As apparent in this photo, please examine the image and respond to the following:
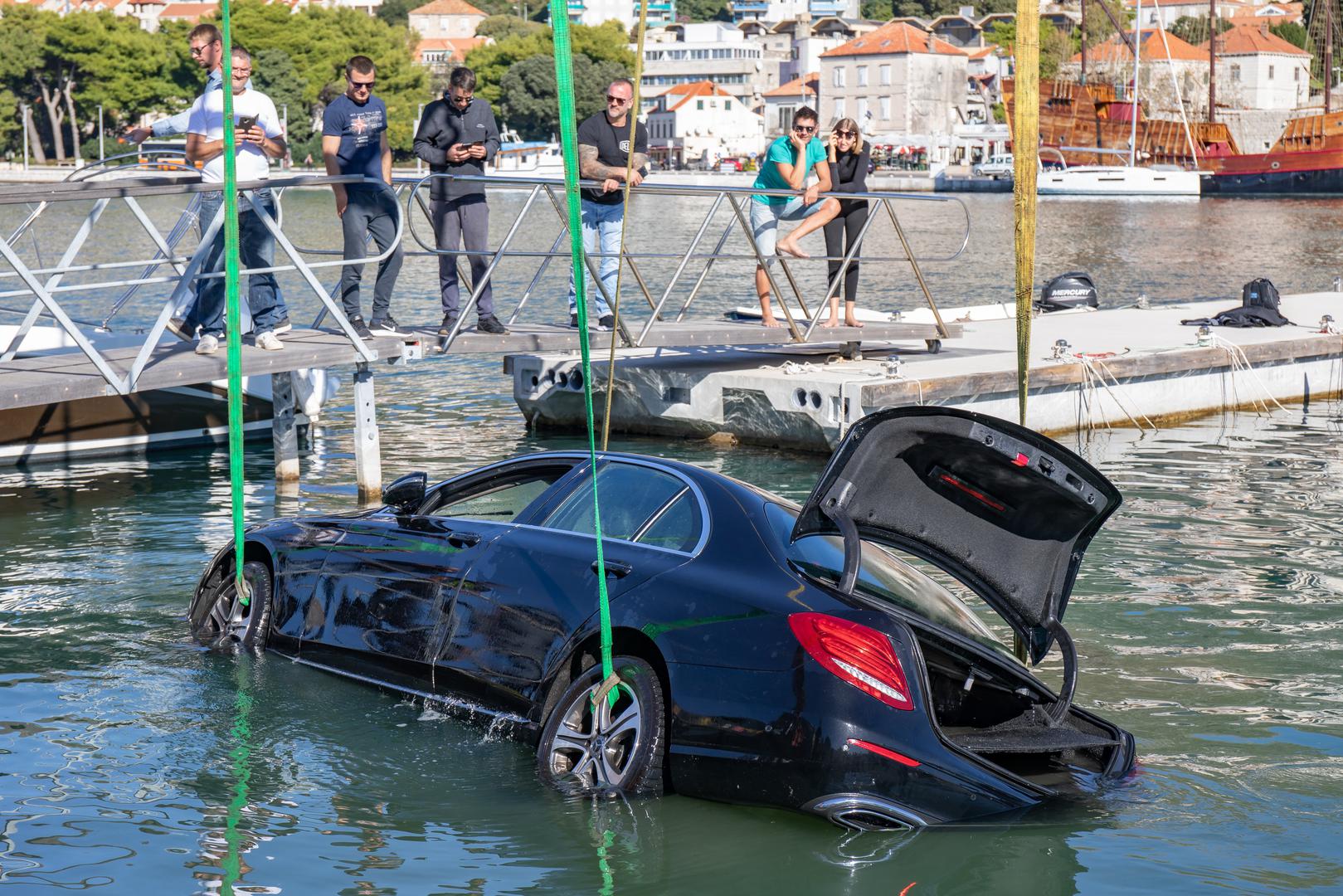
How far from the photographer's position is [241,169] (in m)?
11.2

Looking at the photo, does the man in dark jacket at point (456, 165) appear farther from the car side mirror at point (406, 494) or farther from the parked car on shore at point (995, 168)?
the parked car on shore at point (995, 168)

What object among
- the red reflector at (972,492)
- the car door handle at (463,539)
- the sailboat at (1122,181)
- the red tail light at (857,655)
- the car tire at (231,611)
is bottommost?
the car tire at (231,611)

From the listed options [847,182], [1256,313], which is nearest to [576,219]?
[847,182]

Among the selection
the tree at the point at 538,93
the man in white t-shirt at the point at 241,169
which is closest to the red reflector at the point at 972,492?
the man in white t-shirt at the point at 241,169

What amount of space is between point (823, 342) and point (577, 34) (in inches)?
5536

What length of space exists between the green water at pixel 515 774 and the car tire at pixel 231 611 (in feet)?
0.42

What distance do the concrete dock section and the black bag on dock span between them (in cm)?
30

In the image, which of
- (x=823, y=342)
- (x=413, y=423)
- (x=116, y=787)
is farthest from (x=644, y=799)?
(x=413, y=423)

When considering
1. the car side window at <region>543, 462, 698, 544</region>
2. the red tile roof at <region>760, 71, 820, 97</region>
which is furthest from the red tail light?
the red tile roof at <region>760, 71, 820, 97</region>

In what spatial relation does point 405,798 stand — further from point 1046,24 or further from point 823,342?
point 1046,24

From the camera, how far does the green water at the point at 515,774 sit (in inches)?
201

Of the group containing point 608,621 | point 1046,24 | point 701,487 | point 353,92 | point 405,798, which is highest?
point 1046,24

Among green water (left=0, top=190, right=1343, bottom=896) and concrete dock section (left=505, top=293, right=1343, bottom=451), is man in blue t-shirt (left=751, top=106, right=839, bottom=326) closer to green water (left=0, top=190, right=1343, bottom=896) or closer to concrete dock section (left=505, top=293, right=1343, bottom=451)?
concrete dock section (left=505, top=293, right=1343, bottom=451)

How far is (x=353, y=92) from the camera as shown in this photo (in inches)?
477
